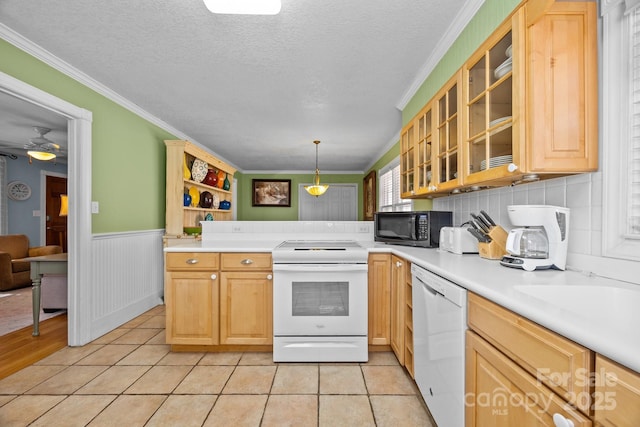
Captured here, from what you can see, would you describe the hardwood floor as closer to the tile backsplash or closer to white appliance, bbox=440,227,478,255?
white appliance, bbox=440,227,478,255

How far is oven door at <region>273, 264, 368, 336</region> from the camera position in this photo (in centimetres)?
224

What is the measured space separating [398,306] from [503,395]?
126cm

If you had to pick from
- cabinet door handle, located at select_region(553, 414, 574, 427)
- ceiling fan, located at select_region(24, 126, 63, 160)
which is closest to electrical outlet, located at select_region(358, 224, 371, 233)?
cabinet door handle, located at select_region(553, 414, 574, 427)

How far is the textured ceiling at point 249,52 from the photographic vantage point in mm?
1807

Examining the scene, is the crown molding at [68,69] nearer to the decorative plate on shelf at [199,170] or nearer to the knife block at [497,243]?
the decorative plate on shelf at [199,170]

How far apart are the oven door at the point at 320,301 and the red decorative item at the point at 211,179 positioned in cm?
310

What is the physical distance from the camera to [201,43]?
7.01ft

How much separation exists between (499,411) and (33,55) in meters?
3.41

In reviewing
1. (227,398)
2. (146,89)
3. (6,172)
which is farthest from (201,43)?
(6,172)

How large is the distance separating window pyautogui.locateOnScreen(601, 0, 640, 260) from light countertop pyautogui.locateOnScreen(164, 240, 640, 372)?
0.19 m

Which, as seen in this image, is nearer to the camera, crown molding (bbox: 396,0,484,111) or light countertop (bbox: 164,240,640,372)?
light countertop (bbox: 164,240,640,372)

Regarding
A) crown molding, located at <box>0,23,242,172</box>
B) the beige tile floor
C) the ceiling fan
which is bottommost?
the beige tile floor

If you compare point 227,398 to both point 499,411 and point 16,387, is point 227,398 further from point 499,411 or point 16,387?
point 499,411

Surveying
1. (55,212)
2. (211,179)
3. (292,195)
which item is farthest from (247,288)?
(55,212)
